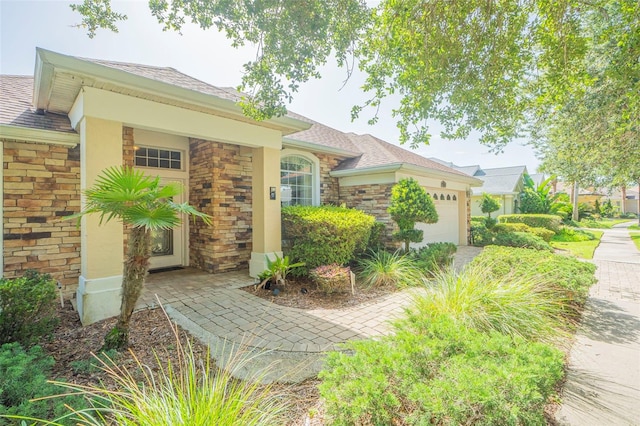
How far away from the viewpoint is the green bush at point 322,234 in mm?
6922

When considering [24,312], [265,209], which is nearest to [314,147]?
[265,209]

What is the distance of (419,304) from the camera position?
422 centimetres

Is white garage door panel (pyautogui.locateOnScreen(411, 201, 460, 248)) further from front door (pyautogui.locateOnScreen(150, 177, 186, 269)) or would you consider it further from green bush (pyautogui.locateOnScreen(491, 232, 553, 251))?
front door (pyautogui.locateOnScreen(150, 177, 186, 269))

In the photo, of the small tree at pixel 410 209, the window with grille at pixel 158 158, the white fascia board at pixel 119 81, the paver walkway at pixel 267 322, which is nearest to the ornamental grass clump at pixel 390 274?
the paver walkway at pixel 267 322

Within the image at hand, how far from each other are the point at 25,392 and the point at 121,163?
366 centimetres

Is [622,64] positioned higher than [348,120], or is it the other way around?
[622,64]

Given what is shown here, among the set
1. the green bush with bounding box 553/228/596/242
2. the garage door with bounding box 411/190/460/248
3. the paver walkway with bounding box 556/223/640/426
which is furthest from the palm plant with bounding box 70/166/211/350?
the green bush with bounding box 553/228/596/242

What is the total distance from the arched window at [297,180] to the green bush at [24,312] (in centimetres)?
615

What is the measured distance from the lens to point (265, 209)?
282 inches

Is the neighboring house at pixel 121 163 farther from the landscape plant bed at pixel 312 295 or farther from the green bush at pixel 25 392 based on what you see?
the green bush at pixel 25 392

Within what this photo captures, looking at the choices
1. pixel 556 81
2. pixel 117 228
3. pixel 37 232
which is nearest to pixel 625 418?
pixel 556 81

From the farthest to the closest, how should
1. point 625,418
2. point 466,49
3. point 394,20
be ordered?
point 466,49 → point 394,20 → point 625,418

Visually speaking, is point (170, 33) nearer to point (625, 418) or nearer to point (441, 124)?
point (441, 124)

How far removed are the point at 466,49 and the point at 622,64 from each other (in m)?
2.33
